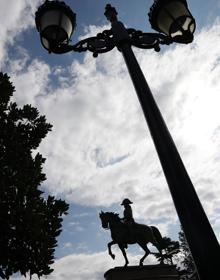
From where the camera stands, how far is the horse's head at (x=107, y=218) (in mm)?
11914

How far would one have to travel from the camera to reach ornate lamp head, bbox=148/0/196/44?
3.87m

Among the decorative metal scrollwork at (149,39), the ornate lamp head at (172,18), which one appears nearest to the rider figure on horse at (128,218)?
the decorative metal scrollwork at (149,39)

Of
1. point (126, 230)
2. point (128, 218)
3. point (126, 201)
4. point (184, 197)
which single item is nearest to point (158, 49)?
point (184, 197)

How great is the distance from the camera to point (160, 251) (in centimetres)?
1233

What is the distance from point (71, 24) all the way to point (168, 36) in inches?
53.9

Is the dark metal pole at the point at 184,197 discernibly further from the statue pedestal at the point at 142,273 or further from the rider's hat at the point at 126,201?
the rider's hat at the point at 126,201

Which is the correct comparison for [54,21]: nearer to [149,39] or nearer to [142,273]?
[149,39]

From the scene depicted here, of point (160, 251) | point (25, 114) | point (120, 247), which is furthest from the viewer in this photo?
point (25, 114)

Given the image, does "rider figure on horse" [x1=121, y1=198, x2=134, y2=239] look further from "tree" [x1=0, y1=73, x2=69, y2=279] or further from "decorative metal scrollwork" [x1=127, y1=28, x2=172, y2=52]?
"decorative metal scrollwork" [x1=127, y1=28, x2=172, y2=52]

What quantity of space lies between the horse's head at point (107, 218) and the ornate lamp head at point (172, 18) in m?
8.95

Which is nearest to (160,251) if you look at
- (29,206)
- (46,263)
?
(46,263)

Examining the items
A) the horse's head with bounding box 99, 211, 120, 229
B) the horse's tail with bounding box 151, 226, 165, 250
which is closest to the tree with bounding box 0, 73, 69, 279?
the horse's head with bounding box 99, 211, 120, 229

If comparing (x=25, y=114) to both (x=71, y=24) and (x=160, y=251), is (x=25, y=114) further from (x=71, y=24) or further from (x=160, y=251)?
(x=71, y=24)

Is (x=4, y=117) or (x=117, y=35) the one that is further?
(x=4, y=117)
